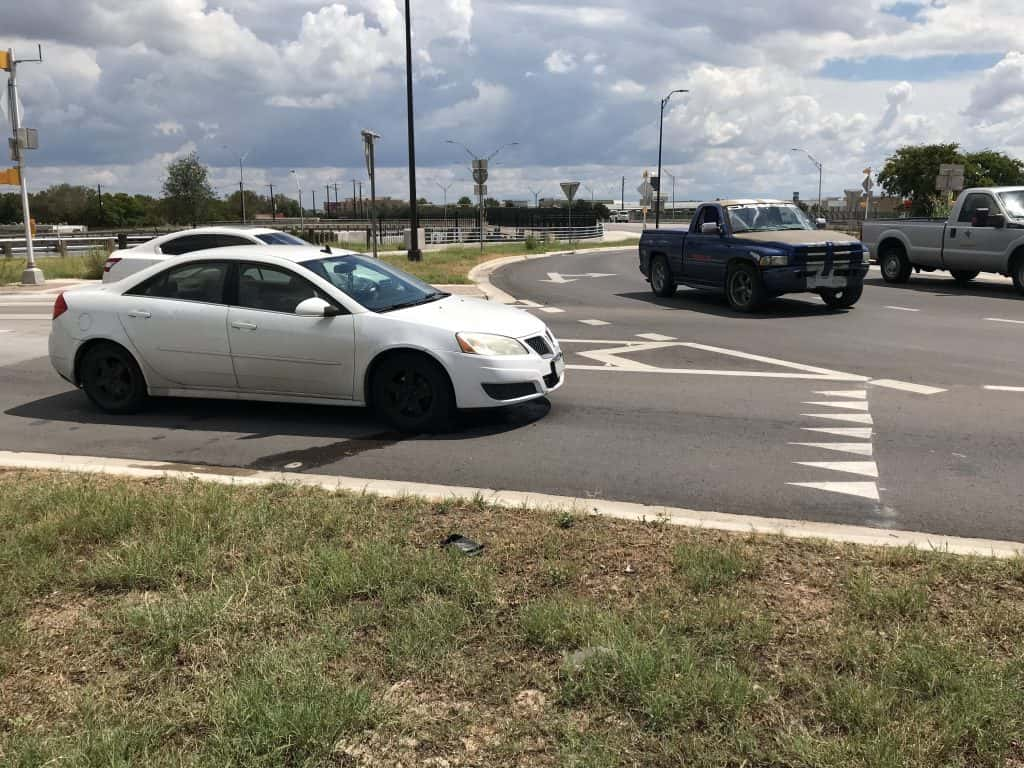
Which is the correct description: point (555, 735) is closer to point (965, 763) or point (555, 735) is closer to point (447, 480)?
point (965, 763)

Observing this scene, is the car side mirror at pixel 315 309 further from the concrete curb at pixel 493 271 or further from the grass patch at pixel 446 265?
the grass patch at pixel 446 265

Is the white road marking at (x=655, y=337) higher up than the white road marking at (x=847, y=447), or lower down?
higher up

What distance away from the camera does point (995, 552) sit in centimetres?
445

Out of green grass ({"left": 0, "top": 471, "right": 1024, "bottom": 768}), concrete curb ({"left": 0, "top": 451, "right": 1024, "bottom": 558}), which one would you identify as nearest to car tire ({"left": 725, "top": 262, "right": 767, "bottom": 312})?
concrete curb ({"left": 0, "top": 451, "right": 1024, "bottom": 558})

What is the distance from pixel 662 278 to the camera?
1845cm

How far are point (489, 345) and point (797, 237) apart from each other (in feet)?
32.0

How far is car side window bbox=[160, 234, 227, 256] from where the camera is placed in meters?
14.1

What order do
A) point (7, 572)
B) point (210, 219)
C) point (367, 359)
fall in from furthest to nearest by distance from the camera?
point (210, 219) < point (367, 359) < point (7, 572)

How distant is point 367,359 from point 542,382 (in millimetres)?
1445

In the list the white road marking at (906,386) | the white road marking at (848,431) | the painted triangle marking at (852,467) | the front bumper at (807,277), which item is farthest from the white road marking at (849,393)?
the front bumper at (807,277)

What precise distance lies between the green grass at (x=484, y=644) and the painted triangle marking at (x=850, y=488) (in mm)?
1313

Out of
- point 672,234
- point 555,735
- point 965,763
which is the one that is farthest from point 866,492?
point 672,234

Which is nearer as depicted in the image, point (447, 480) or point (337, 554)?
point (337, 554)

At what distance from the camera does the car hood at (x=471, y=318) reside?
7.26 m
